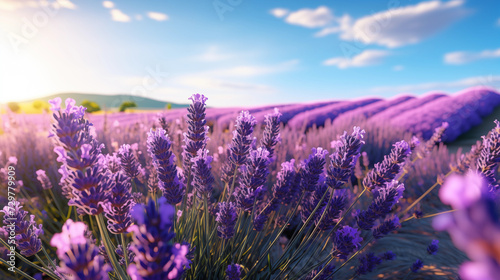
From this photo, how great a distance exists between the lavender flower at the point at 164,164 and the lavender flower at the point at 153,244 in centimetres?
63

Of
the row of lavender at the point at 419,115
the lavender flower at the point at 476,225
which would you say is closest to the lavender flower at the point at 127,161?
the lavender flower at the point at 476,225

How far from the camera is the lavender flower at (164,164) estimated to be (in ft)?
3.95

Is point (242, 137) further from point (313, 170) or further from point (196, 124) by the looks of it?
point (313, 170)

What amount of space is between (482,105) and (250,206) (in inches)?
498

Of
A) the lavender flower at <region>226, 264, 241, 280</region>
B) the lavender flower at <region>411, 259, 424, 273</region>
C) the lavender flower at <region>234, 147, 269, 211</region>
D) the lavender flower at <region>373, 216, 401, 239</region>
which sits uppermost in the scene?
the lavender flower at <region>234, 147, 269, 211</region>

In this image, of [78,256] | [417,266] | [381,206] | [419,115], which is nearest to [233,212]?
[381,206]

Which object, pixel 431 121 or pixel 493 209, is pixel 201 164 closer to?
→ pixel 493 209

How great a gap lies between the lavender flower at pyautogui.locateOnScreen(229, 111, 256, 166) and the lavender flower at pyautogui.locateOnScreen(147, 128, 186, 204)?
35cm

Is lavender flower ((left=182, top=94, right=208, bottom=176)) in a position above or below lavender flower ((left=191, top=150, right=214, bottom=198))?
above

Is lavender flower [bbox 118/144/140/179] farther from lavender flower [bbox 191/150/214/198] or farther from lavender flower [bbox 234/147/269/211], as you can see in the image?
lavender flower [bbox 234/147/269/211]

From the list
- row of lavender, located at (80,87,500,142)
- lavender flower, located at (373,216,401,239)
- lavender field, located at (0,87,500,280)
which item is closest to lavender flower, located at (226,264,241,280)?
lavender field, located at (0,87,500,280)

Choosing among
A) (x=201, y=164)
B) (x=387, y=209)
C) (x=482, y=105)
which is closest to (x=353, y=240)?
(x=387, y=209)

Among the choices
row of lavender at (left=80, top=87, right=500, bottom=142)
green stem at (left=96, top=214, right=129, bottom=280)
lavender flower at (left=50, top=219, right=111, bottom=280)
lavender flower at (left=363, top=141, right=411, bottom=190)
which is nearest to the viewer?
lavender flower at (left=50, top=219, right=111, bottom=280)

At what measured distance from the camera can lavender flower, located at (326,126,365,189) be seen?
1.28 meters
